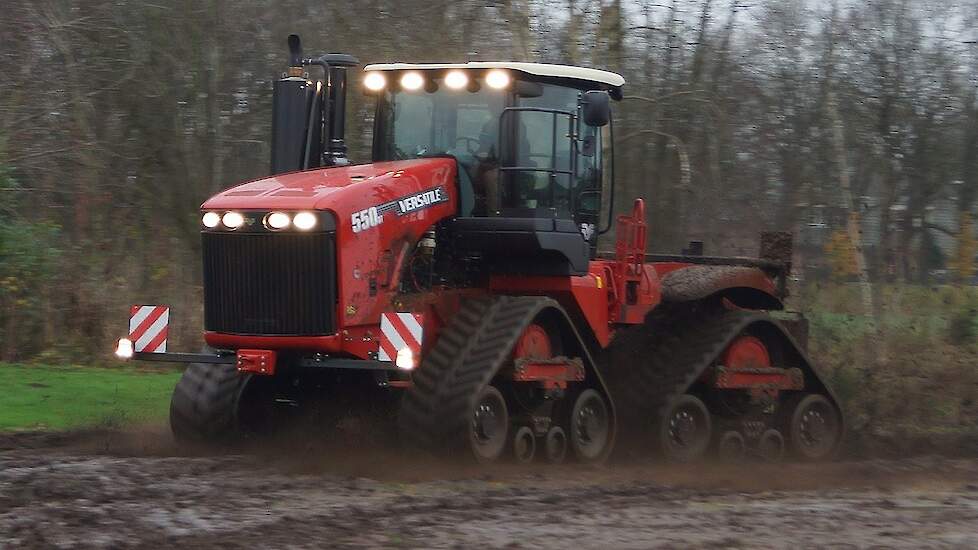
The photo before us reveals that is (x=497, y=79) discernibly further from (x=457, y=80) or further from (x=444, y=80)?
(x=444, y=80)

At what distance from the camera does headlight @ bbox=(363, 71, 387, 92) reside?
12.9 meters

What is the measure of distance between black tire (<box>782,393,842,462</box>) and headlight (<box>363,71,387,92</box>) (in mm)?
5287

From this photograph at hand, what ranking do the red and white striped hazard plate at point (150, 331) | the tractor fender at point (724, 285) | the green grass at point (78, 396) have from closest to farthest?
1. the red and white striped hazard plate at point (150, 331)
2. the green grass at point (78, 396)
3. the tractor fender at point (724, 285)

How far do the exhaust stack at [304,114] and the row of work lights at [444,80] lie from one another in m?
0.41

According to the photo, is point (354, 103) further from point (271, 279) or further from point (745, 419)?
point (271, 279)

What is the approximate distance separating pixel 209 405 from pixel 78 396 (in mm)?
3701

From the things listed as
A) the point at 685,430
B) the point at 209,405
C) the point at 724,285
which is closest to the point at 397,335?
the point at 209,405

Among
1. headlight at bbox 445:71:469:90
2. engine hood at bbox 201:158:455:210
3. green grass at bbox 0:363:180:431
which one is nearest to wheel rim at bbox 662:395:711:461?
engine hood at bbox 201:158:455:210

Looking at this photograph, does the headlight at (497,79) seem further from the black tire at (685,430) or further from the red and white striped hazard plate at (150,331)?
the black tire at (685,430)

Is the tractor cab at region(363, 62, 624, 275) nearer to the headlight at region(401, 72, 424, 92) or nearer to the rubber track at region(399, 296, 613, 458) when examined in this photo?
the headlight at region(401, 72, 424, 92)

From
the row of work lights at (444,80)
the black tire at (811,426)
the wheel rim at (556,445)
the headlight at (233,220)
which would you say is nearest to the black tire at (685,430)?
the black tire at (811,426)

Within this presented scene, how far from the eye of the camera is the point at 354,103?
64.2 feet

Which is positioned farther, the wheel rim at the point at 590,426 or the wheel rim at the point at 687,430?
the wheel rim at the point at 687,430

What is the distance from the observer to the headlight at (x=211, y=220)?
1103 centimetres
